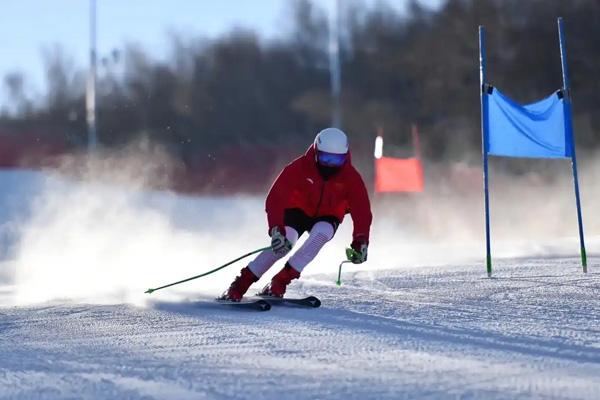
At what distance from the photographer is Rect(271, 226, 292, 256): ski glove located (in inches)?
236

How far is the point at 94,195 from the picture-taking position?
19578 millimetres

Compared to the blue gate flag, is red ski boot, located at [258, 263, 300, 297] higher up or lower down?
lower down

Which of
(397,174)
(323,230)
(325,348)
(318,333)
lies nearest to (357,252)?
(323,230)

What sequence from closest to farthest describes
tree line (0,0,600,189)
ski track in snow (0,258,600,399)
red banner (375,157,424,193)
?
ski track in snow (0,258,600,399) < red banner (375,157,424,193) < tree line (0,0,600,189)

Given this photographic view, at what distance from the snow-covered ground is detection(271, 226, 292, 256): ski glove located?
37cm

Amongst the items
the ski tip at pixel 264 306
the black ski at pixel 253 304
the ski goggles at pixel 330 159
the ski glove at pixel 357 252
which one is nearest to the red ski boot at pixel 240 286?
the black ski at pixel 253 304

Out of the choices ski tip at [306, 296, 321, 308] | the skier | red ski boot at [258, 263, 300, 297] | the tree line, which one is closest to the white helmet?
the skier

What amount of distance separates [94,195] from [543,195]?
9.02 m

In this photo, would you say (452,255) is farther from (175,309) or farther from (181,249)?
(175,309)

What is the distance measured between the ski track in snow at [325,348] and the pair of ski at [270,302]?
0.20 feet

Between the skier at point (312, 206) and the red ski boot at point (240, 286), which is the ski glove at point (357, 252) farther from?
the red ski boot at point (240, 286)

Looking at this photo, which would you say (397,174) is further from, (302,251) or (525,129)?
(302,251)

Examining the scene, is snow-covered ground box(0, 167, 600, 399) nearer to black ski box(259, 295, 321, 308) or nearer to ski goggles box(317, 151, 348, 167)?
black ski box(259, 295, 321, 308)

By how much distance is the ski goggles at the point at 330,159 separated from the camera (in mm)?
6190
